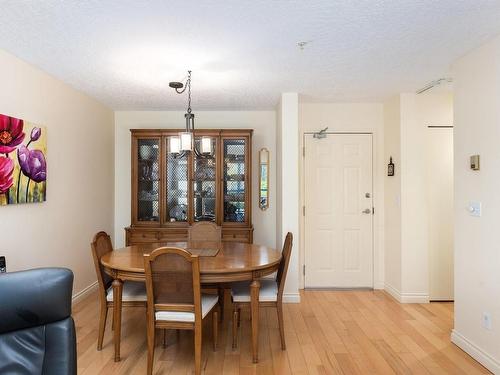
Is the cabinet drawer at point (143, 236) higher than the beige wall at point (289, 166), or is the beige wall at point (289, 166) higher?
the beige wall at point (289, 166)

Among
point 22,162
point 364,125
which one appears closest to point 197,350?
point 22,162

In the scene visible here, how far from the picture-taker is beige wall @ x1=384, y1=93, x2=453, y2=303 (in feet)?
12.2

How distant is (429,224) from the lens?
3.78 meters

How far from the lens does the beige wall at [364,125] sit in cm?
420

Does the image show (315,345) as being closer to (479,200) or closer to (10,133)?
(479,200)

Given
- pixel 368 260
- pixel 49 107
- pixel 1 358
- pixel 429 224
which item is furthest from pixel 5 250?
pixel 429 224

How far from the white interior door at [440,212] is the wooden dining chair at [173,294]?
2.91 m

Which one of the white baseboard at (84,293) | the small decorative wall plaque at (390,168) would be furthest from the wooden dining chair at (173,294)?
the small decorative wall plaque at (390,168)

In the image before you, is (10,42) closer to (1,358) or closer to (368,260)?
(1,358)

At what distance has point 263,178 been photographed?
441 centimetres

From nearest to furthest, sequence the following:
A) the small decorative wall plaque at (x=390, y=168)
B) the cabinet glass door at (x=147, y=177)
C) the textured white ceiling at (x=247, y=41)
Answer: the textured white ceiling at (x=247, y=41) < the small decorative wall plaque at (x=390, y=168) < the cabinet glass door at (x=147, y=177)

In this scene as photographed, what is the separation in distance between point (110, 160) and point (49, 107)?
132cm

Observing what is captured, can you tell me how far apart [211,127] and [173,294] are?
2.78 m

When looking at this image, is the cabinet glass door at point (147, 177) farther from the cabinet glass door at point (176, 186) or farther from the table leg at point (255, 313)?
the table leg at point (255, 313)
